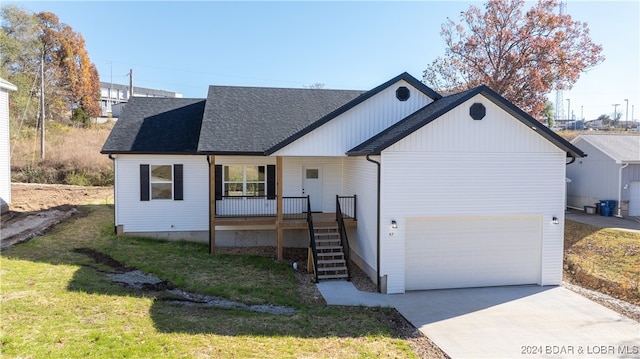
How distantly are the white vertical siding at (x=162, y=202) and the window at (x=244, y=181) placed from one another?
861 mm

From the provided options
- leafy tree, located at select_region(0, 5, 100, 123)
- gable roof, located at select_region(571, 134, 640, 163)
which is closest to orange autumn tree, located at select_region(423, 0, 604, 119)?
gable roof, located at select_region(571, 134, 640, 163)

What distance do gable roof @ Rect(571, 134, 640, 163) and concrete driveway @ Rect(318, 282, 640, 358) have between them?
14.0m

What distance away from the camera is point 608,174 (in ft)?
73.2

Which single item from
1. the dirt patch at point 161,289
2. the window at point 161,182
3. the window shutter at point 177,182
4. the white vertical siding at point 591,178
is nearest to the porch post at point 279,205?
the dirt patch at point 161,289

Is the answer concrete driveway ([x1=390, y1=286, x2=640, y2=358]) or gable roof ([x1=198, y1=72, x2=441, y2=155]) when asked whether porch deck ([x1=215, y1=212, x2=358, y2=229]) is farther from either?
concrete driveway ([x1=390, y1=286, x2=640, y2=358])

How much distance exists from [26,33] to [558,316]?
42.0 m

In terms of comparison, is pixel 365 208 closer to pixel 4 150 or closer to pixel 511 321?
pixel 511 321

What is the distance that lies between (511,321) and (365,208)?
515 cm

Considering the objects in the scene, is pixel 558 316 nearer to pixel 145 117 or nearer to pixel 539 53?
pixel 145 117

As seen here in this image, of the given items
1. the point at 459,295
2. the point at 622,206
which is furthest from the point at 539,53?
the point at 459,295

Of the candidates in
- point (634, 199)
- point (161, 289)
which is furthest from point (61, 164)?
point (634, 199)

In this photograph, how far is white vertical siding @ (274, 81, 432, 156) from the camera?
12984mm

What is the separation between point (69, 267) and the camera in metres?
11.2

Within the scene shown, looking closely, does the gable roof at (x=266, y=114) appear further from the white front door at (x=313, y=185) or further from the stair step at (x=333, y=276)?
the stair step at (x=333, y=276)
